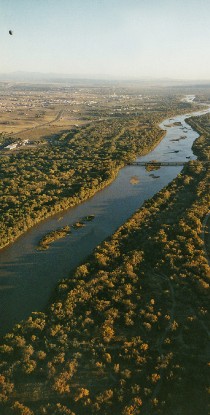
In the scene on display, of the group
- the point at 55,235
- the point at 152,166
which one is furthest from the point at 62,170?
the point at 55,235

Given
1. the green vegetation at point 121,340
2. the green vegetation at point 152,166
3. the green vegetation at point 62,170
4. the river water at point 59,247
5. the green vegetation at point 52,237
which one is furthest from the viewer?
the green vegetation at point 152,166

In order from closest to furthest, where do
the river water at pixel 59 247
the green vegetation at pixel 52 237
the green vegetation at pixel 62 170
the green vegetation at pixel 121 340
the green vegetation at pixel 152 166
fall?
1. the green vegetation at pixel 121 340
2. the river water at pixel 59 247
3. the green vegetation at pixel 52 237
4. the green vegetation at pixel 62 170
5. the green vegetation at pixel 152 166

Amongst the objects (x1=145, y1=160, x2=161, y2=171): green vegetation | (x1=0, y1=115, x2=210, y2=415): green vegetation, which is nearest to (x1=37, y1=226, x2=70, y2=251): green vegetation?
(x1=0, y1=115, x2=210, y2=415): green vegetation

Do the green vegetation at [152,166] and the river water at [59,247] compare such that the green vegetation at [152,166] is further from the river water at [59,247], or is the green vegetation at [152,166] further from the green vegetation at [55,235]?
the green vegetation at [55,235]

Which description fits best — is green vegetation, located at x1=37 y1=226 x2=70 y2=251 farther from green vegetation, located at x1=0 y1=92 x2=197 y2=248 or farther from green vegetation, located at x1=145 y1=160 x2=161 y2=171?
green vegetation, located at x1=145 y1=160 x2=161 y2=171

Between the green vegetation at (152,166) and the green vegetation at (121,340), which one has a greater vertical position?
the green vegetation at (152,166)

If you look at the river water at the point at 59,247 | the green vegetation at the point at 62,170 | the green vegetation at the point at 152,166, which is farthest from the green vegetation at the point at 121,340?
the green vegetation at the point at 152,166

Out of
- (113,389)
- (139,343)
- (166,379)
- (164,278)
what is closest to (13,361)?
(113,389)
